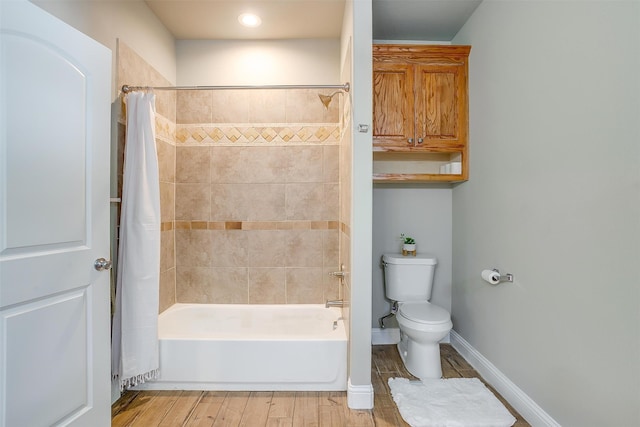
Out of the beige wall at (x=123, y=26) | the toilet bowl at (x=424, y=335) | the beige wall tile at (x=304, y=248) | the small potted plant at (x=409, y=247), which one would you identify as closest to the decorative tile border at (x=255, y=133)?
the beige wall at (x=123, y=26)

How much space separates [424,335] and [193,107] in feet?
→ 8.28

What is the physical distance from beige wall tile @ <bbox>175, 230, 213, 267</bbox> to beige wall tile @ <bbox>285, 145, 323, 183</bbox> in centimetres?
87

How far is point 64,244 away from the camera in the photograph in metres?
1.35

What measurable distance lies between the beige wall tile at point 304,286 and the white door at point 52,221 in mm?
1381

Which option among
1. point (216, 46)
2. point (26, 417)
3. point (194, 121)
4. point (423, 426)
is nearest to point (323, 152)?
point (194, 121)

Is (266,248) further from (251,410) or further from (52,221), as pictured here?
(52,221)

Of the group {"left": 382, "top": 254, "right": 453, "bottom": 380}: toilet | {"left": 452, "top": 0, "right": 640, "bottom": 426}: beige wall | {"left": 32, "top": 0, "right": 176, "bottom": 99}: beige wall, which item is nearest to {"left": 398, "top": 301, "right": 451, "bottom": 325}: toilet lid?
{"left": 382, "top": 254, "right": 453, "bottom": 380}: toilet

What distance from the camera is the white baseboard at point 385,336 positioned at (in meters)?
2.75

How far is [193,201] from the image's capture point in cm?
268

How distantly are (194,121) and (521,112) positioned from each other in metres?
2.39

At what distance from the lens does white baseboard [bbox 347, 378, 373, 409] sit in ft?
6.01

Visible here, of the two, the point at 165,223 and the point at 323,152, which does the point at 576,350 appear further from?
the point at 165,223

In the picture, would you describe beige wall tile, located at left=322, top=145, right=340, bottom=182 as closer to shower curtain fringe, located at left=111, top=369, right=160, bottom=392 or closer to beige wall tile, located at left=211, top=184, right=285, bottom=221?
beige wall tile, located at left=211, top=184, right=285, bottom=221

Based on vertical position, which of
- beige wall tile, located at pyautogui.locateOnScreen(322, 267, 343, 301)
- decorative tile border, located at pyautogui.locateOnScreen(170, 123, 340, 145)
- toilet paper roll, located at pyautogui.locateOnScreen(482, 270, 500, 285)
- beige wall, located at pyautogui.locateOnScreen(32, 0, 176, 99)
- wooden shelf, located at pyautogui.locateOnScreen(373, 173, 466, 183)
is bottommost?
beige wall tile, located at pyautogui.locateOnScreen(322, 267, 343, 301)
